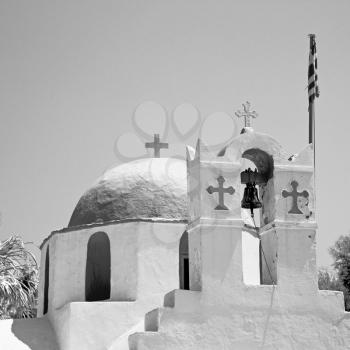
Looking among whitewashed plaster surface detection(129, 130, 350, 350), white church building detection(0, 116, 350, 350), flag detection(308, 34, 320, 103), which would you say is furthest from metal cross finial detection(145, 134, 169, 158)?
whitewashed plaster surface detection(129, 130, 350, 350)

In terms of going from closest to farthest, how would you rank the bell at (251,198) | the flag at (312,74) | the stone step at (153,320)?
the stone step at (153,320), the bell at (251,198), the flag at (312,74)

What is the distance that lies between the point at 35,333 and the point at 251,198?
481 cm

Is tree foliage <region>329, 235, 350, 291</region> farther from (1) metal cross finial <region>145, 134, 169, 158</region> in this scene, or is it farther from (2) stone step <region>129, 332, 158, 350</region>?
(2) stone step <region>129, 332, 158, 350</region>

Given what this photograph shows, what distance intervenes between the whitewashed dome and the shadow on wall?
205 cm

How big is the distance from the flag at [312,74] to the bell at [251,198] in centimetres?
210

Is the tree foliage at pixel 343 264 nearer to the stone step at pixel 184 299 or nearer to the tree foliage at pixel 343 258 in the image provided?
the tree foliage at pixel 343 258

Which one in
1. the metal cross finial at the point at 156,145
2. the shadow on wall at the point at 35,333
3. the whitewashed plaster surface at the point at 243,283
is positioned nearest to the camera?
the whitewashed plaster surface at the point at 243,283

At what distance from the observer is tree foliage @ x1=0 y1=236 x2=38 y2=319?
1936 cm

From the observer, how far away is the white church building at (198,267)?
446 inches

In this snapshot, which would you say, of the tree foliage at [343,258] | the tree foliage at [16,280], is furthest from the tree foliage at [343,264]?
the tree foliage at [16,280]

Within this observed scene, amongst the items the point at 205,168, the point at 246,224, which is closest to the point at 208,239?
the point at 205,168

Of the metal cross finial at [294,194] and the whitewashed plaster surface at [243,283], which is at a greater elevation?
the metal cross finial at [294,194]

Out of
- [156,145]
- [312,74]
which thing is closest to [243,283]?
[312,74]

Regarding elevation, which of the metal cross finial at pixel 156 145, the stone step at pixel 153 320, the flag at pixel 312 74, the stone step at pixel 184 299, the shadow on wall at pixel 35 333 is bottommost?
the shadow on wall at pixel 35 333
